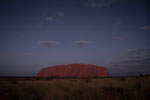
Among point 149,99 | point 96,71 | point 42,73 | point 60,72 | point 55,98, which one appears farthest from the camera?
point 42,73

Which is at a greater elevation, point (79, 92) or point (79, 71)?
point (79, 92)

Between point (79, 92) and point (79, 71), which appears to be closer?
point (79, 92)

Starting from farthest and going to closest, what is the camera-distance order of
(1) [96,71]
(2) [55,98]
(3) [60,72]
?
(3) [60,72] → (1) [96,71] → (2) [55,98]

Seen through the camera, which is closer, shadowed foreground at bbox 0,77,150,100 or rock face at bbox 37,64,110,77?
shadowed foreground at bbox 0,77,150,100

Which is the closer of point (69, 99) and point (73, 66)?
point (69, 99)

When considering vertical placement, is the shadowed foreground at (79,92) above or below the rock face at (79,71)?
above

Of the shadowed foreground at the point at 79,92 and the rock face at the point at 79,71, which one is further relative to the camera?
the rock face at the point at 79,71

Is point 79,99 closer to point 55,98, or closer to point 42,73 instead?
point 55,98

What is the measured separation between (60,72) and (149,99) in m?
95.9

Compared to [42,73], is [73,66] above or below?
above

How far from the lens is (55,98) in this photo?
4262 mm

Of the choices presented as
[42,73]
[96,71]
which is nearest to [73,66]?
[96,71]

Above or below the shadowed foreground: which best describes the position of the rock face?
below

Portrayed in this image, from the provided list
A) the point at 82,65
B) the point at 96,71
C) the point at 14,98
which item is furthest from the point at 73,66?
the point at 14,98
